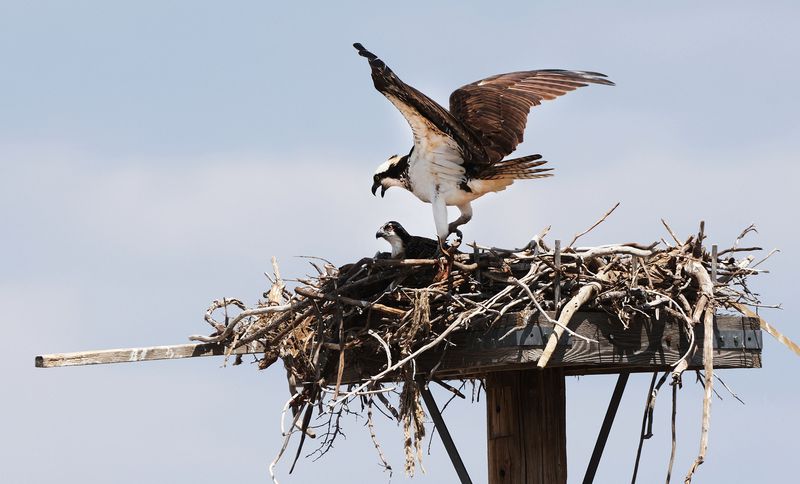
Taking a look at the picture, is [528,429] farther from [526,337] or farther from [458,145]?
[458,145]

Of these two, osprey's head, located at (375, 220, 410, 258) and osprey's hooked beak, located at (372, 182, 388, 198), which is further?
osprey's hooked beak, located at (372, 182, 388, 198)

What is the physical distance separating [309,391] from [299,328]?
0.31 meters

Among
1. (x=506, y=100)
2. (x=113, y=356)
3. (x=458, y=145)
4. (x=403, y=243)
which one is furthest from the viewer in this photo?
(x=506, y=100)

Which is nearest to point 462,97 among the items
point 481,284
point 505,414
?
point 481,284

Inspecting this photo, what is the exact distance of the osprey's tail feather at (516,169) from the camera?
5.83 meters

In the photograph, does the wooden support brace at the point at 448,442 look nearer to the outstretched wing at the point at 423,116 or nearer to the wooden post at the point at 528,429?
the wooden post at the point at 528,429

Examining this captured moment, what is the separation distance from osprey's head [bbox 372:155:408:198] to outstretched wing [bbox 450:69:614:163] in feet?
1.22

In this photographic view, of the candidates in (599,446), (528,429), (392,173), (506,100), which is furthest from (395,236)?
(599,446)

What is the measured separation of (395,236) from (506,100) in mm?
1026

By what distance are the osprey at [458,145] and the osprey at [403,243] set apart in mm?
183

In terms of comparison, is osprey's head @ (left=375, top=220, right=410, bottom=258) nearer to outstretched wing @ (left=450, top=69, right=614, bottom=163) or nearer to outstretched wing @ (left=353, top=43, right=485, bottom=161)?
outstretched wing @ (left=353, top=43, right=485, bottom=161)

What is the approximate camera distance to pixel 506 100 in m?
6.43

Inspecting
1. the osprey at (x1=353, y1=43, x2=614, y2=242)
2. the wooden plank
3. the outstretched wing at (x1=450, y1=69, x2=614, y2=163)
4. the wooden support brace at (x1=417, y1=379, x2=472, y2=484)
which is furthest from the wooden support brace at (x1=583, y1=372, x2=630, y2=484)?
the wooden plank

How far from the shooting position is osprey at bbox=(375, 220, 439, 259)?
236 inches
